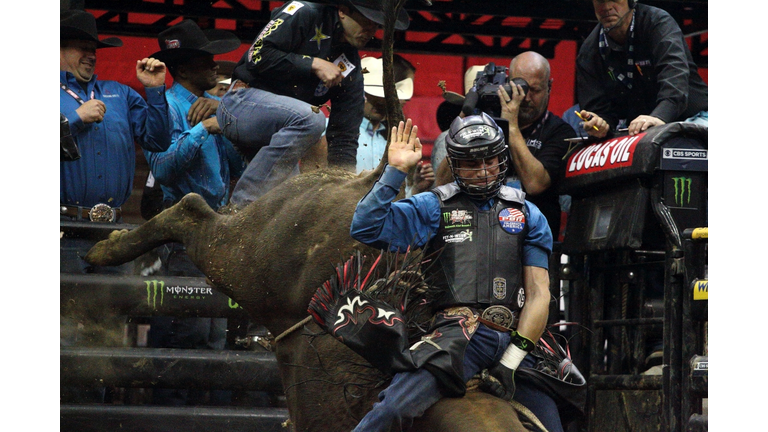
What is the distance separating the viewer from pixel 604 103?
235 inches

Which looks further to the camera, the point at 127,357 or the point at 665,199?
the point at 127,357

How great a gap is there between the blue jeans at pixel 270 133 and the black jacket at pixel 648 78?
68.4 inches

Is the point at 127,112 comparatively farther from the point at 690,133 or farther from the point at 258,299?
the point at 690,133

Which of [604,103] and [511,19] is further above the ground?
[511,19]

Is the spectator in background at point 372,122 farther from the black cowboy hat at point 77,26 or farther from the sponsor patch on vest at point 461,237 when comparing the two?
the sponsor patch on vest at point 461,237

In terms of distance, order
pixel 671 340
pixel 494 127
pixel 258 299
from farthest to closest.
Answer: pixel 258 299 → pixel 671 340 → pixel 494 127

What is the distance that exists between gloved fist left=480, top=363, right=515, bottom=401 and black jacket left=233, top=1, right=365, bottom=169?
206 centimetres

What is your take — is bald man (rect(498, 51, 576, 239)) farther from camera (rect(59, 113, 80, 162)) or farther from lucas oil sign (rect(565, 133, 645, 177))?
camera (rect(59, 113, 80, 162))

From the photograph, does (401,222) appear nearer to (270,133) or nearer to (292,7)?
(270,133)

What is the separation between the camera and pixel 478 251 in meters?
4.14

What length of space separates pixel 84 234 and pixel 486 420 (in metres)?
2.96

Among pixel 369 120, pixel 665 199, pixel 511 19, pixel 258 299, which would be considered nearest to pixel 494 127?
pixel 665 199

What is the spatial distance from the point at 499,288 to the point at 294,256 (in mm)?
1303

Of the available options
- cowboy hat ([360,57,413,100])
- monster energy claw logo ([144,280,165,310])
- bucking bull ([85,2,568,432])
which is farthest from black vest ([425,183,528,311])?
cowboy hat ([360,57,413,100])
